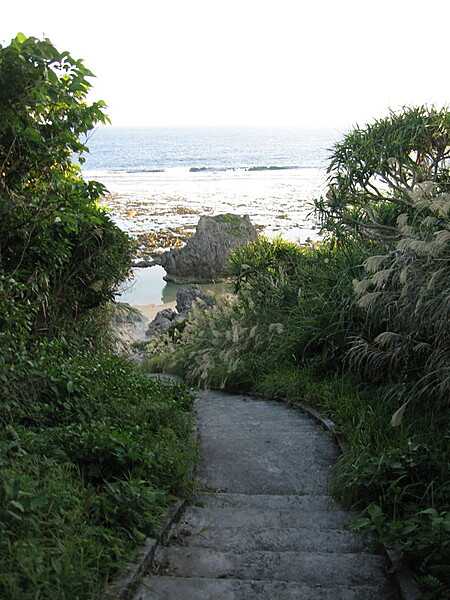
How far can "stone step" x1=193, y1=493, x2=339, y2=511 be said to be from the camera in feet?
13.9

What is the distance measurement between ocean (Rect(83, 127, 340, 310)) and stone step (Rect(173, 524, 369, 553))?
5.17 m

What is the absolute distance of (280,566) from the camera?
3.33 m

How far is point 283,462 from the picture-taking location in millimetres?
5188

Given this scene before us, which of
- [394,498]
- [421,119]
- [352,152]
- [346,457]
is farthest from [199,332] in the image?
[394,498]

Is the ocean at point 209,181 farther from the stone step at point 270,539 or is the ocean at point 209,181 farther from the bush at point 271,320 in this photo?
the stone step at point 270,539

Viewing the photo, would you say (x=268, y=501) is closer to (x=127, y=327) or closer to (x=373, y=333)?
(x=373, y=333)

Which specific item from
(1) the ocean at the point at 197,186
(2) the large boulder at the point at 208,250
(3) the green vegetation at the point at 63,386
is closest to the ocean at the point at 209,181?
(1) the ocean at the point at 197,186

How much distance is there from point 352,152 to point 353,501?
6194mm

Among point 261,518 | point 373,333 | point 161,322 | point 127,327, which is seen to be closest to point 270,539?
point 261,518

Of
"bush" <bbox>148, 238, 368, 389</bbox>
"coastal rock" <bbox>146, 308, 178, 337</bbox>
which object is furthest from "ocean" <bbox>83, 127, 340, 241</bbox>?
"coastal rock" <bbox>146, 308, 178, 337</bbox>

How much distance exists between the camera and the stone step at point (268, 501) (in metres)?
4.22

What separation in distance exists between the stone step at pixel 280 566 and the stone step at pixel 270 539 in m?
0.15

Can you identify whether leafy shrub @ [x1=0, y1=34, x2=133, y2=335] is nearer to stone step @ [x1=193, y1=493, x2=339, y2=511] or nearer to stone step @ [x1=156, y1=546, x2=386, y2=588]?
stone step @ [x1=193, y1=493, x2=339, y2=511]

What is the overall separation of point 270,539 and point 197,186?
44572mm
